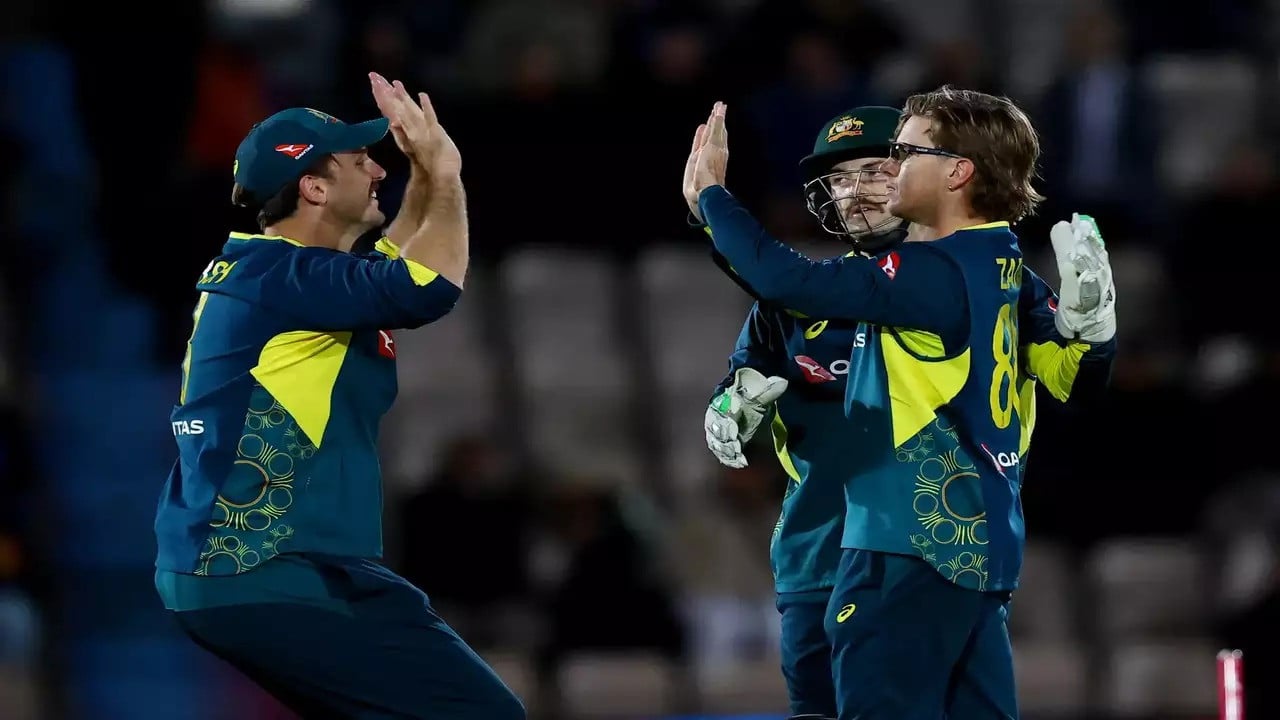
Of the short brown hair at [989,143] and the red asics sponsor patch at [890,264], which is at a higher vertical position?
the short brown hair at [989,143]

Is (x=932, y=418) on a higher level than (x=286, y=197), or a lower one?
lower

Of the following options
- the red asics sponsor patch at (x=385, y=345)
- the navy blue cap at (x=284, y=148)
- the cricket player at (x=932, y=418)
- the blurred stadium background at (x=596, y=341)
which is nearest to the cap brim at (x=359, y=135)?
the navy blue cap at (x=284, y=148)

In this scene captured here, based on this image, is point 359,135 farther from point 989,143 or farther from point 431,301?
point 989,143

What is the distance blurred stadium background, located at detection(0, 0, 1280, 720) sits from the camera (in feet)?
28.3

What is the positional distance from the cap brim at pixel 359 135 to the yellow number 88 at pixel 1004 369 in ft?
4.82

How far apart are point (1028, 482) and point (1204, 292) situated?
1.56 meters

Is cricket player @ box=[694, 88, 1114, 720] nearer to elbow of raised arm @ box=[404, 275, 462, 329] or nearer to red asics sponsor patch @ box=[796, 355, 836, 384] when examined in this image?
red asics sponsor patch @ box=[796, 355, 836, 384]

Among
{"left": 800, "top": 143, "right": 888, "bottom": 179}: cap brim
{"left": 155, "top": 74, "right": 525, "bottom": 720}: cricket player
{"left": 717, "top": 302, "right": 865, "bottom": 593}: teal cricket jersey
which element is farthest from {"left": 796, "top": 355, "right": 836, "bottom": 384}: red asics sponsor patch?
{"left": 155, "top": 74, "right": 525, "bottom": 720}: cricket player

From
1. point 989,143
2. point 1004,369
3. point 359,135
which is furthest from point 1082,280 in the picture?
point 359,135

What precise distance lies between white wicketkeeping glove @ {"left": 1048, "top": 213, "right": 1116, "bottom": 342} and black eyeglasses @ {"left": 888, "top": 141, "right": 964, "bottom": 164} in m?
0.28

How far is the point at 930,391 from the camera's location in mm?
4164

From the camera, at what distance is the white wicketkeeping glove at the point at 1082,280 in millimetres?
4227

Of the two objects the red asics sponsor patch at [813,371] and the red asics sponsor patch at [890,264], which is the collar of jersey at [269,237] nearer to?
the red asics sponsor patch at [813,371]

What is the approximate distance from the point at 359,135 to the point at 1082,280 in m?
1.67
